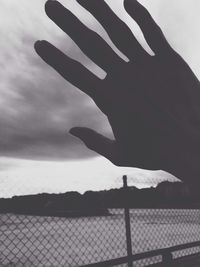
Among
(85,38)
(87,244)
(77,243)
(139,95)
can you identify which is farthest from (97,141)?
(77,243)

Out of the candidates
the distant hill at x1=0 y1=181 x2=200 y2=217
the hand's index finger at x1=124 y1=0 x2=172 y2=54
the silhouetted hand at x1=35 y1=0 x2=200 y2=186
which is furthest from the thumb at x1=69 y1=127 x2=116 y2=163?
the distant hill at x1=0 y1=181 x2=200 y2=217

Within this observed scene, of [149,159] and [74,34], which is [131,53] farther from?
[149,159]

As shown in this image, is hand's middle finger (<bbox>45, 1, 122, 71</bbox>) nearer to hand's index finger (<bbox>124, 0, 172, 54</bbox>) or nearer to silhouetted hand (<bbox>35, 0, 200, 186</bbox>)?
silhouetted hand (<bbox>35, 0, 200, 186</bbox>)

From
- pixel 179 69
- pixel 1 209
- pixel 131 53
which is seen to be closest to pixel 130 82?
pixel 131 53

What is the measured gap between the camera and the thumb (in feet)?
4.03

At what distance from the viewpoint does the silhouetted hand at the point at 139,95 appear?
3.64 ft

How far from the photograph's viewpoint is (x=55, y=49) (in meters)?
1.07

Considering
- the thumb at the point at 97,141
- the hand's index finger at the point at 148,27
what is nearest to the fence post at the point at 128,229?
the thumb at the point at 97,141

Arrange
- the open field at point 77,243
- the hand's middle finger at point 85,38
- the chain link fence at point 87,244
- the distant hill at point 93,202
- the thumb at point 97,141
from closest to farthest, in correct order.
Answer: the hand's middle finger at point 85,38 < the thumb at point 97,141 < the distant hill at point 93,202 < the chain link fence at point 87,244 < the open field at point 77,243

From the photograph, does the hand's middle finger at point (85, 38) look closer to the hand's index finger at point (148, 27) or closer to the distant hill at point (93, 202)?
the hand's index finger at point (148, 27)

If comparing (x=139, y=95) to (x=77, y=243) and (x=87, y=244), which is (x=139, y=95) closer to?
(x=87, y=244)

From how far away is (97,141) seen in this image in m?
1.23

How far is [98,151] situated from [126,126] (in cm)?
15

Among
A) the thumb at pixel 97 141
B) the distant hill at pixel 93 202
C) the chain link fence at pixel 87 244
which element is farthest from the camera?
the chain link fence at pixel 87 244
